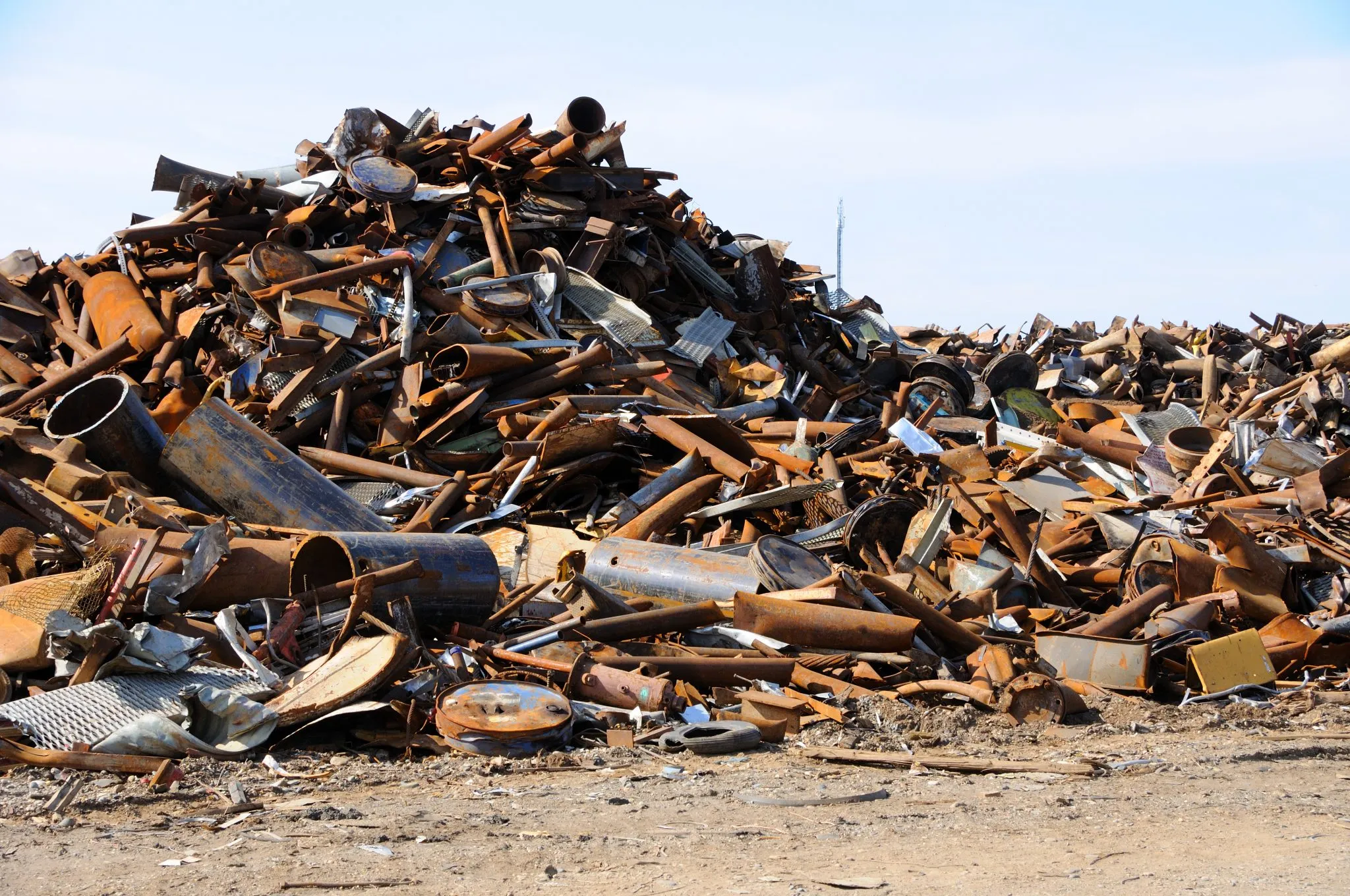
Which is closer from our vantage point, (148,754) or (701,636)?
(148,754)

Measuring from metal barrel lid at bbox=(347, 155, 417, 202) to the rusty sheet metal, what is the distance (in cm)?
782

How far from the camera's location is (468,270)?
11.3m

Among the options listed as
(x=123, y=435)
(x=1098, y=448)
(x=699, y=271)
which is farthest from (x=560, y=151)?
(x=1098, y=448)

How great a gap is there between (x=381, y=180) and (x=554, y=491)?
181 inches

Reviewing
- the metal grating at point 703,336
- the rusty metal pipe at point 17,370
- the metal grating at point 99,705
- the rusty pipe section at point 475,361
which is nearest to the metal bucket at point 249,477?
the rusty pipe section at point 475,361

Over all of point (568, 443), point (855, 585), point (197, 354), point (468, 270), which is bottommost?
point (855, 585)

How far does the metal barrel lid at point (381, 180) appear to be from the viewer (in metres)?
11.6

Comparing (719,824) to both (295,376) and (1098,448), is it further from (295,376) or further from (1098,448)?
(1098,448)

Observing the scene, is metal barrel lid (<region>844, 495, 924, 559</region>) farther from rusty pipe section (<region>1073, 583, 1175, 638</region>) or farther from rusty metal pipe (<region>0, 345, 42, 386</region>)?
rusty metal pipe (<region>0, 345, 42, 386</region>)

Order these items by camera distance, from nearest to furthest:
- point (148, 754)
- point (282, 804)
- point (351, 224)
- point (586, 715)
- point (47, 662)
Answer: point (282, 804), point (148, 754), point (47, 662), point (586, 715), point (351, 224)

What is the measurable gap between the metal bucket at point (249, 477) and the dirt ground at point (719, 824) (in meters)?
2.84

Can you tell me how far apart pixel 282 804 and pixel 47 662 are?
1695 millimetres

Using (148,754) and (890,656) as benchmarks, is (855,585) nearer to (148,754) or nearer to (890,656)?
(890,656)

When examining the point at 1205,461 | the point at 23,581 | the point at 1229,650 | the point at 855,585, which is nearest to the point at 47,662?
the point at 23,581
